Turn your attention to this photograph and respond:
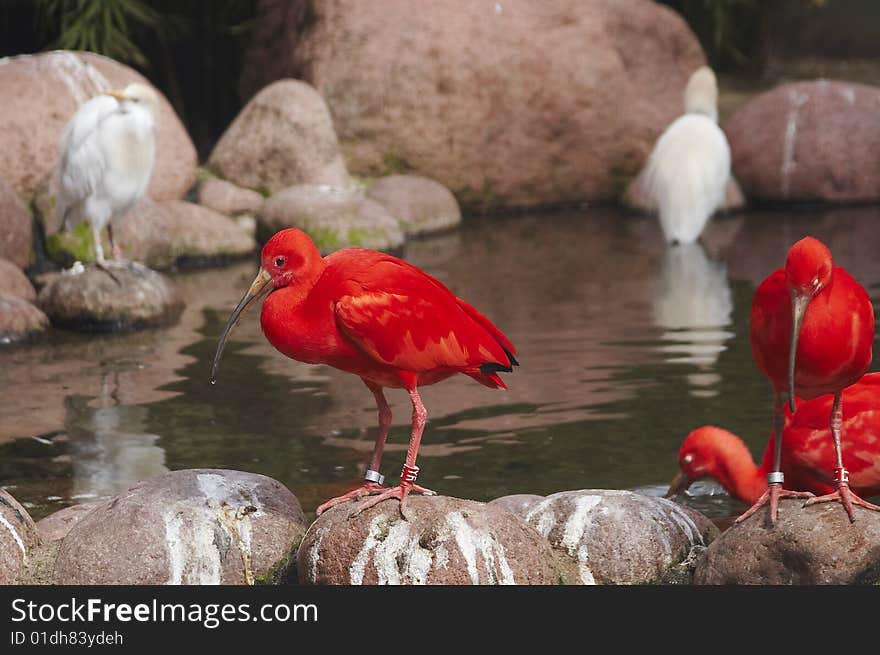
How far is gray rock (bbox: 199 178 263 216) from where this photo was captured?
578 inches

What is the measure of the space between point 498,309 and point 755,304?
20.9 feet

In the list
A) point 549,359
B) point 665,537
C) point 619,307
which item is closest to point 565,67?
point 619,307

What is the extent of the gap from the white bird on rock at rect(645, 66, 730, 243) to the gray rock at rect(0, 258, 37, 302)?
6.06 metres

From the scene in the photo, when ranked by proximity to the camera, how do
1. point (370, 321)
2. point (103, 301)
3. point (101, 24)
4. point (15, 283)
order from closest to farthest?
point (370, 321)
point (103, 301)
point (15, 283)
point (101, 24)

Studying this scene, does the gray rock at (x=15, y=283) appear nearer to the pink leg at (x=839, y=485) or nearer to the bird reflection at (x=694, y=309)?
the bird reflection at (x=694, y=309)

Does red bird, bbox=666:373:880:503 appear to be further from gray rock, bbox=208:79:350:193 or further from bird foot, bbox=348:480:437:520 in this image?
gray rock, bbox=208:79:350:193

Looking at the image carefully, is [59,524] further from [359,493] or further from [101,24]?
[101,24]

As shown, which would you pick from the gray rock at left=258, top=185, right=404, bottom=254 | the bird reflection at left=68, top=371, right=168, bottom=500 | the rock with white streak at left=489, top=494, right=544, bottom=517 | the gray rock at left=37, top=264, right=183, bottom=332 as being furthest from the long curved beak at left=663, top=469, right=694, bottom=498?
the gray rock at left=258, top=185, right=404, bottom=254

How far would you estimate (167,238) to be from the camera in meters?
12.9

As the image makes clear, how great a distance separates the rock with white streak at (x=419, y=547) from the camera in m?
4.14

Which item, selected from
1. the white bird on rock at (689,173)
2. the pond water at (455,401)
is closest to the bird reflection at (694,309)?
the pond water at (455,401)

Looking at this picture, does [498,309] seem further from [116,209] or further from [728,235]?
[728,235]

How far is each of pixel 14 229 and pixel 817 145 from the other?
30.3 feet

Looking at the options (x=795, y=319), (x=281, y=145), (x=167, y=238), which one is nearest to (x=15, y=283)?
(x=167, y=238)
